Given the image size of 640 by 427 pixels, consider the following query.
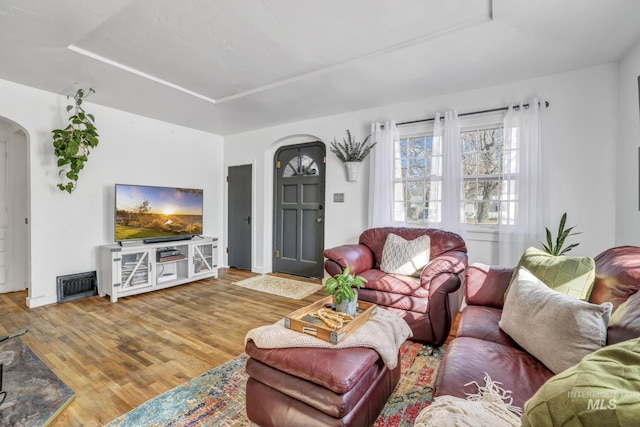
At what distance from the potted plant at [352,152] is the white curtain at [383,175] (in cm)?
19

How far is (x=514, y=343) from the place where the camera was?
Result: 150 cm

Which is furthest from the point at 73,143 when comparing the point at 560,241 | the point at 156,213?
the point at 560,241

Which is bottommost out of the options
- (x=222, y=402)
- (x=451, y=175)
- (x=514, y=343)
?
(x=222, y=402)

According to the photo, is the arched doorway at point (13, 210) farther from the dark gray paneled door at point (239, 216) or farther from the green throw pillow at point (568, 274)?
the green throw pillow at point (568, 274)

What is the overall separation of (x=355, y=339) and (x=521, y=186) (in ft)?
8.23

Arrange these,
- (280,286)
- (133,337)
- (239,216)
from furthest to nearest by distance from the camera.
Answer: (239,216), (280,286), (133,337)

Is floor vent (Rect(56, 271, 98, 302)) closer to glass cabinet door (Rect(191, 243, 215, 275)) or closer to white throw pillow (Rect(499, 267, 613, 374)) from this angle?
glass cabinet door (Rect(191, 243, 215, 275))

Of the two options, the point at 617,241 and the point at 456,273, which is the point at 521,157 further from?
the point at 456,273

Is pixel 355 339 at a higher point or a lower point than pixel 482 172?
lower

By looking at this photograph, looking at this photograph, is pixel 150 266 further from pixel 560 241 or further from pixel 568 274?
pixel 560 241

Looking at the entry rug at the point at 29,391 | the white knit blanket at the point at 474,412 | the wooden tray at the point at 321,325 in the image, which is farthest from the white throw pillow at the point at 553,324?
the entry rug at the point at 29,391

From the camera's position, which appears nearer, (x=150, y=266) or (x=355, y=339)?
(x=355, y=339)

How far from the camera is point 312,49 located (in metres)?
2.52

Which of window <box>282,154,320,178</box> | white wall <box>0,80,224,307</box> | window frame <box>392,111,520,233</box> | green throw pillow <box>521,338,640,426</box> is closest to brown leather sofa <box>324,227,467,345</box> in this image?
window frame <box>392,111,520,233</box>
